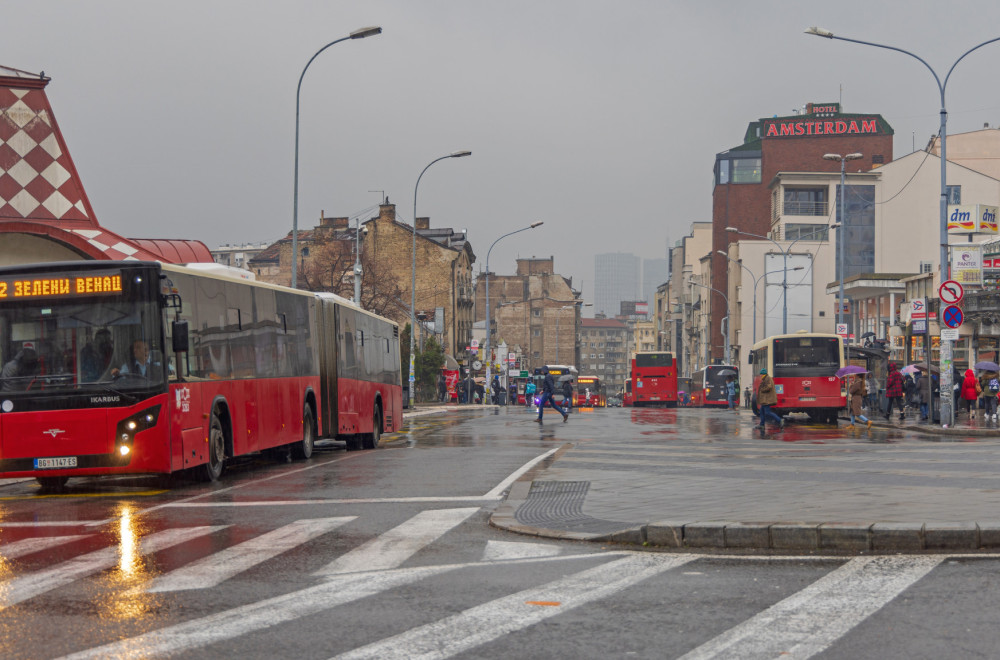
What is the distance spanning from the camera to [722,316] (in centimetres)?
11025

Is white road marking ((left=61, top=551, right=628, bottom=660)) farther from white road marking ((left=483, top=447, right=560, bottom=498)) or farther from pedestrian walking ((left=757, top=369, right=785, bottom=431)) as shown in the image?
pedestrian walking ((left=757, top=369, right=785, bottom=431))

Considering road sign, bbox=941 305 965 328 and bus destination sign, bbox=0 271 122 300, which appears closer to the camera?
bus destination sign, bbox=0 271 122 300

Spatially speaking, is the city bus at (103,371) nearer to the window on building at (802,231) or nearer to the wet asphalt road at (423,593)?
the wet asphalt road at (423,593)

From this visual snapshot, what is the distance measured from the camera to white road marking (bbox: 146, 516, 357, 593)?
7.57 meters

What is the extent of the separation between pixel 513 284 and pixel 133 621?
140 meters

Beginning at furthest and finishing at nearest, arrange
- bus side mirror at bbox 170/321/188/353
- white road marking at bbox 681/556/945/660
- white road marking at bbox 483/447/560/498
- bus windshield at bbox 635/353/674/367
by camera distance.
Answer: bus windshield at bbox 635/353/674/367, bus side mirror at bbox 170/321/188/353, white road marking at bbox 483/447/560/498, white road marking at bbox 681/556/945/660

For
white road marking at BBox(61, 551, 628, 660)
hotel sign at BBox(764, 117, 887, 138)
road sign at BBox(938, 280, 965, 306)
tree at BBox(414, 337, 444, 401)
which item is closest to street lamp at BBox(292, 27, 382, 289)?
road sign at BBox(938, 280, 965, 306)

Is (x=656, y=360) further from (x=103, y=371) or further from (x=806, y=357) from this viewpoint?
(x=103, y=371)

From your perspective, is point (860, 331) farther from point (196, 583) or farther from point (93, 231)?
point (196, 583)

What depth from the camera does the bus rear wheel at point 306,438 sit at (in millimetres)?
19641

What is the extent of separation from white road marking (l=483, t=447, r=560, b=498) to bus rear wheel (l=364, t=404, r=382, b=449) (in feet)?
15.0

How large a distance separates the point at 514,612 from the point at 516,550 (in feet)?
7.90

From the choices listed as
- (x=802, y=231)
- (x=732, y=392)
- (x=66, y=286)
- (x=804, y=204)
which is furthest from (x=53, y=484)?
(x=804, y=204)

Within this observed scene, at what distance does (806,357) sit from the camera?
36094 mm
